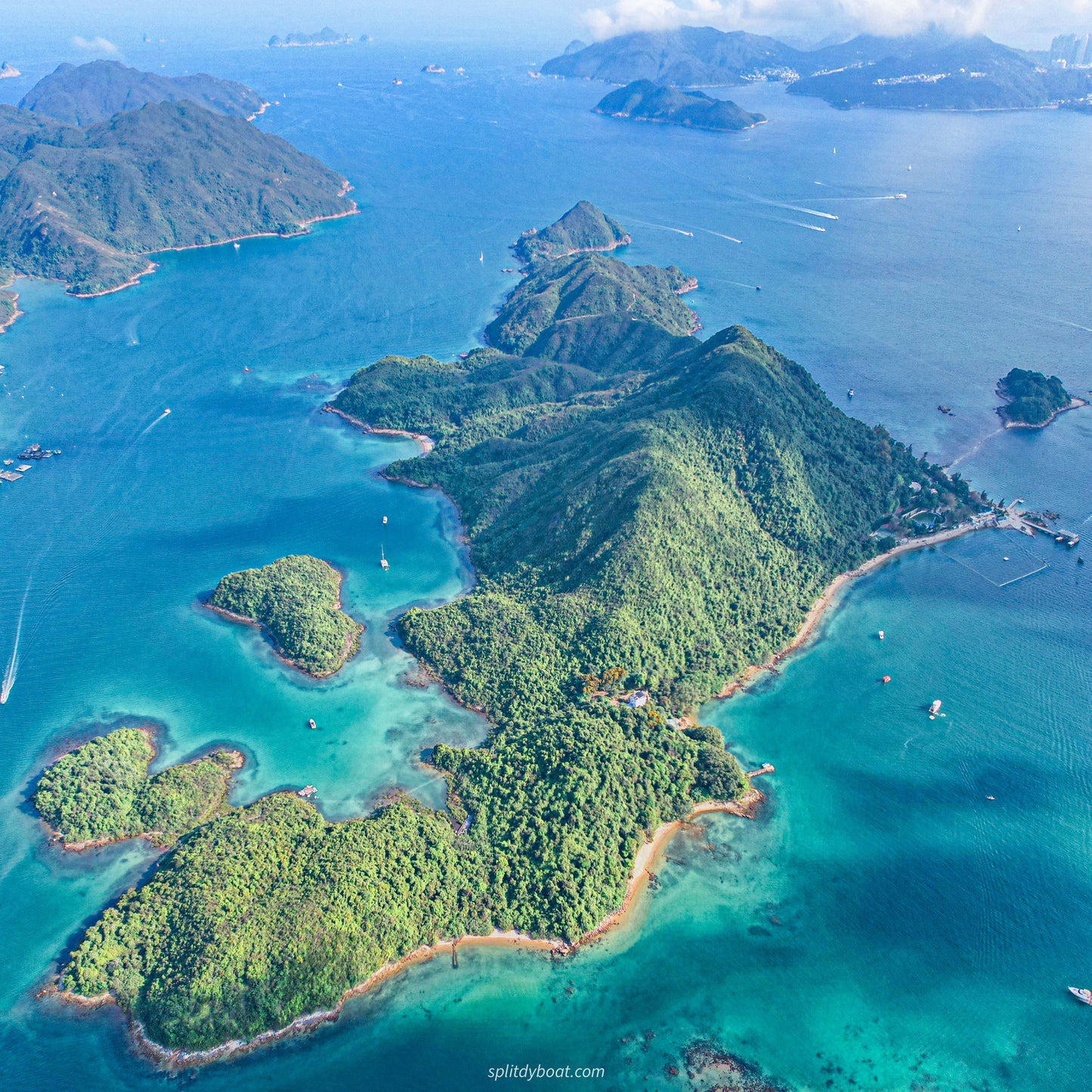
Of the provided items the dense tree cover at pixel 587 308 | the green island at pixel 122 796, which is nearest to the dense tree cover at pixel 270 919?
the green island at pixel 122 796

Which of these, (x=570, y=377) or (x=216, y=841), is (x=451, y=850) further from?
(x=570, y=377)

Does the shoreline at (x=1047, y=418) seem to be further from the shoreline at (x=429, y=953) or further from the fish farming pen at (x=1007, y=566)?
the shoreline at (x=429, y=953)

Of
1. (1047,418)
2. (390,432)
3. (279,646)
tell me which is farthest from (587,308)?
(279,646)

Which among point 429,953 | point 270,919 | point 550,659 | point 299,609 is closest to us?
point 270,919

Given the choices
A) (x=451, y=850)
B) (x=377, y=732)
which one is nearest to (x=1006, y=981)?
(x=451, y=850)

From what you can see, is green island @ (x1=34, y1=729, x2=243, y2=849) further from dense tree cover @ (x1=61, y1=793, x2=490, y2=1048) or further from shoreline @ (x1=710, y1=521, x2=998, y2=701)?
shoreline @ (x1=710, y1=521, x2=998, y2=701)

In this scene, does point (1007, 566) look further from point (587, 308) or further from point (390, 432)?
point (587, 308)
